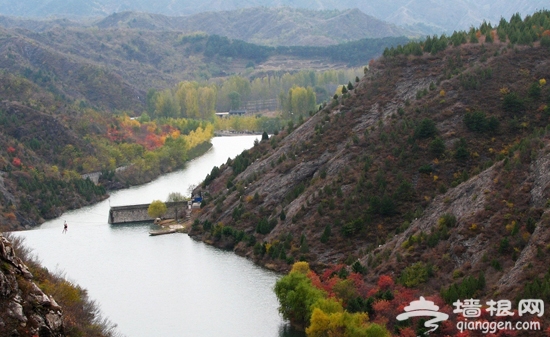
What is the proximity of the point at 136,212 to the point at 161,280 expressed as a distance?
3363 centimetres

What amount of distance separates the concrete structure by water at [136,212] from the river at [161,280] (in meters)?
1.78

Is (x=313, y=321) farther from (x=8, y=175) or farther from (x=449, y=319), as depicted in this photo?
(x=8, y=175)

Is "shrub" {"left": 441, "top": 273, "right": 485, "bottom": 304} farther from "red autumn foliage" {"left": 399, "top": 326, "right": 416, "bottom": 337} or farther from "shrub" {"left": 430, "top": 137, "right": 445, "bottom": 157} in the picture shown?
"shrub" {"left": 430, "top": 137, "right": 445, "bottom": 157}

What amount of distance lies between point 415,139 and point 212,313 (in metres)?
29.3

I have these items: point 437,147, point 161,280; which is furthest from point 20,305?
point 437,147

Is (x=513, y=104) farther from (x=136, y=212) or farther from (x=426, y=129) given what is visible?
(x=136, y=212)

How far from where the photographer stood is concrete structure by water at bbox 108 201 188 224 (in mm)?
126312

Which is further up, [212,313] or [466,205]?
[466,205]

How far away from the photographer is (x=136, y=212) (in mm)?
128500

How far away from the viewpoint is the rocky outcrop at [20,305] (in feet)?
153

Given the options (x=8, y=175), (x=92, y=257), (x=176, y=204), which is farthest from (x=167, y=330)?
(x=8, y=175)

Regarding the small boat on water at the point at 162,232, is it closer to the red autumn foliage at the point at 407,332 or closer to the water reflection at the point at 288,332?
the water reflection at the point at 288,332

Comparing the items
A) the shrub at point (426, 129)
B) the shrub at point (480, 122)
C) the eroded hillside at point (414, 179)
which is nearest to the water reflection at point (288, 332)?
the eroded hillside at point (414, 179)

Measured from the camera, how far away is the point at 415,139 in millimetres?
100438
